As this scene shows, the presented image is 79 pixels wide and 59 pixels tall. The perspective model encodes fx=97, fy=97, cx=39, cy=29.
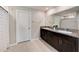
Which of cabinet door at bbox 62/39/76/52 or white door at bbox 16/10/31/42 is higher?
white door at bbox 16/10/31/42

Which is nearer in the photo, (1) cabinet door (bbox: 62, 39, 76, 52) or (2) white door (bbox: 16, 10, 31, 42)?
(1) cabinet door (bbox: 62, 39, 76, 52)

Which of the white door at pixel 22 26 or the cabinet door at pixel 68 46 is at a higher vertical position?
the white door at pixel 22 26

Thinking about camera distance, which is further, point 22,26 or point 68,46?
point 22,26

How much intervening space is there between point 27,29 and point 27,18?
0.55m

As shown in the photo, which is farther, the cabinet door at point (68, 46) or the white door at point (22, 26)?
the white door at point (22, 26)

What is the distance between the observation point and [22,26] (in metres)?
4.52

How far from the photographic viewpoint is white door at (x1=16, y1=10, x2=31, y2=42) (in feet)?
13.8

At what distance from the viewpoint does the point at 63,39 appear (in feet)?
8.95

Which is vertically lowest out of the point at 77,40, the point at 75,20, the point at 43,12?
the point at 77,40

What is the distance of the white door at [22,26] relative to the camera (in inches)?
166

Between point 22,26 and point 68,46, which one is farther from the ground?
point 22,26
